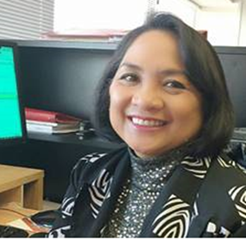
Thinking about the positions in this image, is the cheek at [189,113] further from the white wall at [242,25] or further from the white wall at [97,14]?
the white wall at [242,25]

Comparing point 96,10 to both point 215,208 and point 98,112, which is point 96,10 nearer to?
point 98,112

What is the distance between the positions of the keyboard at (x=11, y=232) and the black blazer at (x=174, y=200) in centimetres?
14

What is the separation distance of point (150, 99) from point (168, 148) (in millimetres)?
127

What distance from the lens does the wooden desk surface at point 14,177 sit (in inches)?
55.8

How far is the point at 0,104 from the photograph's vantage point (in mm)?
1511

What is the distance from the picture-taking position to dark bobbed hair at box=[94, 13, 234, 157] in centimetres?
97

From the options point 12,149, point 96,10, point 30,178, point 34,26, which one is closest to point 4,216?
point 30,178

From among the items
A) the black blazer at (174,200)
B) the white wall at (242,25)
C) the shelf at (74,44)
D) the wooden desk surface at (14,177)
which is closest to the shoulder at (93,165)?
the black blazer at (174,200)

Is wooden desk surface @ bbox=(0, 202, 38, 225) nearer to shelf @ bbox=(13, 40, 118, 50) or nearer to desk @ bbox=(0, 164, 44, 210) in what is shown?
desk @ bbox=(0, 164, 44, 210)

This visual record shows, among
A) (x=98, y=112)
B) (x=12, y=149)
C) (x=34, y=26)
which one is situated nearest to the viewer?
(x=98, y=112)

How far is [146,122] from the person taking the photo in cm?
99

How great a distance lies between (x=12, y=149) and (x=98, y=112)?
2.58 feet

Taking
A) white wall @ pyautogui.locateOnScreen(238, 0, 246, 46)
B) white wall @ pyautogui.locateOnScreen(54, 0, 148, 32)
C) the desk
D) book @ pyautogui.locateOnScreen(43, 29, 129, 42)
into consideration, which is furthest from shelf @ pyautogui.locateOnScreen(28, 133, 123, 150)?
white wall @ pyautogui.locateOnScreen(238, 0, 246, 46)

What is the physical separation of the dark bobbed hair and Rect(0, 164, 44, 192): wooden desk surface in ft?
2.05
